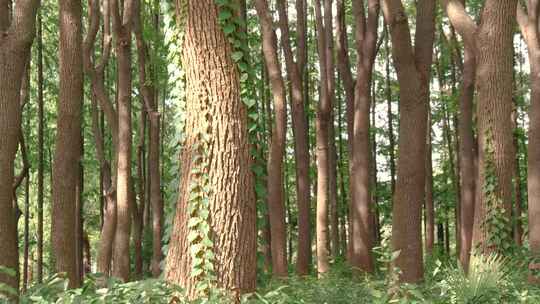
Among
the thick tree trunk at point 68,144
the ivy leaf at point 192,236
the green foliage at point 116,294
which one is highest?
the thick tree trunk at point 68,144

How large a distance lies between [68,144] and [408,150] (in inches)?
186

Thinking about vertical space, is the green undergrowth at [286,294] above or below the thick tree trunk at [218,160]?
below

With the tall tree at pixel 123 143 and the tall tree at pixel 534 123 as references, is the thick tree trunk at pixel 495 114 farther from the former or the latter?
the tall tree at pixel 123 143

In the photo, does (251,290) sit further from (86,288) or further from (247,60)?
(247,60)

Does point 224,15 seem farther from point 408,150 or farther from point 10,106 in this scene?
point 408,150

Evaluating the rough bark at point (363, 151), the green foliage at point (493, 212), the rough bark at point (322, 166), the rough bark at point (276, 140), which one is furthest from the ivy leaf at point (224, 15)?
the rough bark at point (322, 166)

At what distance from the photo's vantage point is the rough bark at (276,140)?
11.9 metres

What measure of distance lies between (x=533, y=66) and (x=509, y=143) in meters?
3.75

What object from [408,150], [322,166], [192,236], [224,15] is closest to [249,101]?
[224,15]

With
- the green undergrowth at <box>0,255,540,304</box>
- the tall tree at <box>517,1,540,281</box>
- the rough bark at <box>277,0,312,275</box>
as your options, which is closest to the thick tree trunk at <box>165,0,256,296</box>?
the green undergrowth at <box>0,255,540,304</box>

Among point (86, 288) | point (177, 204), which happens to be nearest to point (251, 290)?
point (177, 204)

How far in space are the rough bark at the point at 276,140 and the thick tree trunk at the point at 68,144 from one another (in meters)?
3.56

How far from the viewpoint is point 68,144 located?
9.02m

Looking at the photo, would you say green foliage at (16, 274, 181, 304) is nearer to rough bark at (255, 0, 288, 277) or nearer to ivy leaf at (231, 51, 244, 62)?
ivy leaf at (231, 51, 244, 62)
